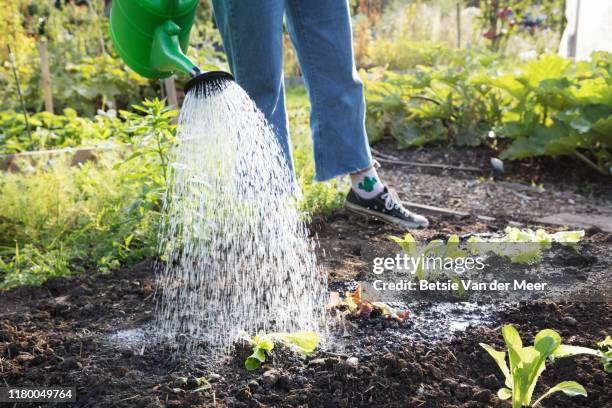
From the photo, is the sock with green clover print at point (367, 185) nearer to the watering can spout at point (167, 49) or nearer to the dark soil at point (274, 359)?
the dark soil at point (274, 359)

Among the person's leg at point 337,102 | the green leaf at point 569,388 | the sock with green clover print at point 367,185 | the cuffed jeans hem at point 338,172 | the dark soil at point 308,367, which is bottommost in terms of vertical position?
the dark soil at point 308,367

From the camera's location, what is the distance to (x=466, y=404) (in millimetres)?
1424

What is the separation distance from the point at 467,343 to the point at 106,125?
3212 millimetres

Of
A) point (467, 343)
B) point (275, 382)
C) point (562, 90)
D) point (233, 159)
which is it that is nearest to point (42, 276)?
point (233, 159)

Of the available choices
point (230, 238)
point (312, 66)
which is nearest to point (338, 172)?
point (312, 66)

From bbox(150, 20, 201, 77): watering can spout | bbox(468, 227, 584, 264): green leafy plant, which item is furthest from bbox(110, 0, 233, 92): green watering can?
bbox(468, 227, 584, 264): green leafy plant

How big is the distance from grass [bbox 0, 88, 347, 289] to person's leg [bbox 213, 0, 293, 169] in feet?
1.06

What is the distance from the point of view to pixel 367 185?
2.77 m

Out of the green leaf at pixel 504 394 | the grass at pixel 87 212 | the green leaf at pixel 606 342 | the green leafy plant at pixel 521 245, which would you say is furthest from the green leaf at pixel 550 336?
the grass at pixel 87 212

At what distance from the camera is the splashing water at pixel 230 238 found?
1.89m

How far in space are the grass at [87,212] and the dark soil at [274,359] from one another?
0.19 m

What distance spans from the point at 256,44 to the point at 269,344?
1139 mm

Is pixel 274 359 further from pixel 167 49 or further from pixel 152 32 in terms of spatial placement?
pixel 152 32

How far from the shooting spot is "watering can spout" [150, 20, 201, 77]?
198 cm
